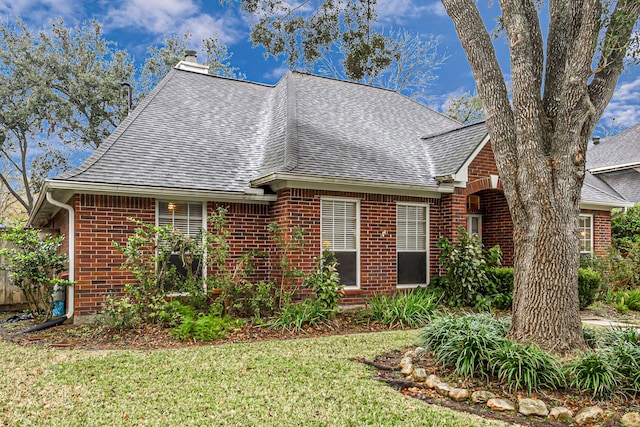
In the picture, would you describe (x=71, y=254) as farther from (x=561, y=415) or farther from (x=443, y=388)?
(x=561, y=415)

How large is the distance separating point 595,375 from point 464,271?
17.4 ft

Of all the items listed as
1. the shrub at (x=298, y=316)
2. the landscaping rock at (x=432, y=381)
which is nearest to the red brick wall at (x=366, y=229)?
the shrub at (x=298, y=316)

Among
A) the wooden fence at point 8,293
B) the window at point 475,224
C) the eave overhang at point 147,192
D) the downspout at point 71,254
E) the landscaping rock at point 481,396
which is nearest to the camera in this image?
the landscaping rock at point 481,396

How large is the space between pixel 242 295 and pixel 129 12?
54.1 ft

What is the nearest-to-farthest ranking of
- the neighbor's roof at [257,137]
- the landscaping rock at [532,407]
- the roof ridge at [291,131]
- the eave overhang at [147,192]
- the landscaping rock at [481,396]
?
the landscaping rock at [532,407] < the landscaping rock at [481,396] < the eave overhang at [147,192] < the neighbor's roof at [257,137] < the roof ridge at [291,131]

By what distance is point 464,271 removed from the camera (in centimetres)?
990

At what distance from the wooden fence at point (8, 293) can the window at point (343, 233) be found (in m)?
7.63

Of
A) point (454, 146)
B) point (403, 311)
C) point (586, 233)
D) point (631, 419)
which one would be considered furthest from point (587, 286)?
point (631, 419)

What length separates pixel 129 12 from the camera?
1981 centimetres

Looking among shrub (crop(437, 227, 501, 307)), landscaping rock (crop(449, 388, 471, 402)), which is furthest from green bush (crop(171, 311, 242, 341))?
shrub (crop(437, 227, 501, 307))

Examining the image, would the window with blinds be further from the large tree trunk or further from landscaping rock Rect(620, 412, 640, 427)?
landscaping rock Rect(620, 412, 640, 427)

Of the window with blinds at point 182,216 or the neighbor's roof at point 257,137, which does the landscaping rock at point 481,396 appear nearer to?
the neighbor's roof at point 257,137

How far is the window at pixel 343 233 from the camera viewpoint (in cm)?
972

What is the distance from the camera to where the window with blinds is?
29.6ft
